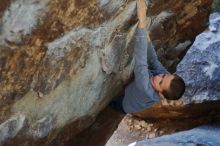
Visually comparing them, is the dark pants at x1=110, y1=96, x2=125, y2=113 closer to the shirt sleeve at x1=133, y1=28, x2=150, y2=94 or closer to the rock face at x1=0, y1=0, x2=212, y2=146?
the rock face at x1=0, y1=0, x2=212, y2=146

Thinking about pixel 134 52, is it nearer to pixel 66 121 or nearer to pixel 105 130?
pixel 66 121

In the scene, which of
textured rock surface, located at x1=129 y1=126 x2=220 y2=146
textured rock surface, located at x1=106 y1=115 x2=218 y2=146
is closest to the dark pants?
textured rock surface, located at x1=129 y1=126 x2=220 y2=146

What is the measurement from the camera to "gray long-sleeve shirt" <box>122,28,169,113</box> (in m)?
3.49

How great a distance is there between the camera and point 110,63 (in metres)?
3.46

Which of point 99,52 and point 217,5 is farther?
point 217,5

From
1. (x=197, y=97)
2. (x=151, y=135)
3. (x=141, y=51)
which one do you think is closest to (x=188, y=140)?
(x=197, y=97)

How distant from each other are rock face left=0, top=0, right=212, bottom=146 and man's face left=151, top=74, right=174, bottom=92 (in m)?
0.30

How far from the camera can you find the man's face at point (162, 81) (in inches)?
139

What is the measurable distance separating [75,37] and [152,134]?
4.01 metres

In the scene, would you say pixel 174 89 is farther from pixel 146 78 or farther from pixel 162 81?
pixel 146 78

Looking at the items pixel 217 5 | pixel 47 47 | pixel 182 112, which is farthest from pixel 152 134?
pixel 47 47

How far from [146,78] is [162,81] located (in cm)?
14

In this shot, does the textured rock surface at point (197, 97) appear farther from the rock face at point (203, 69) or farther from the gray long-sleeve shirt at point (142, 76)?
the gray long-sleeve shirt at point (142, 76)

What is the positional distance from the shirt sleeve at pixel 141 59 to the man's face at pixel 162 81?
0.07 metres
